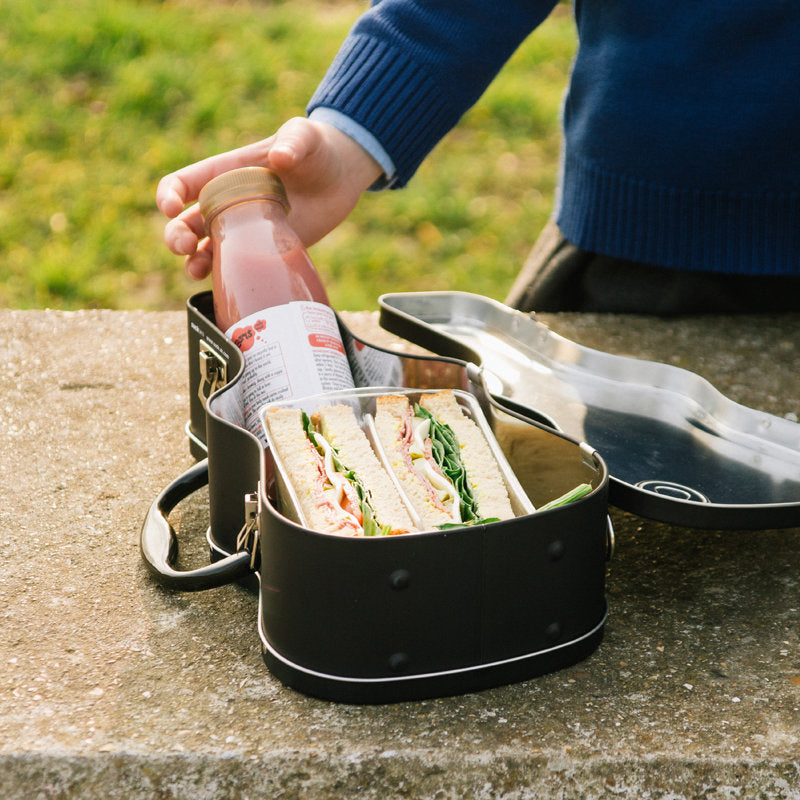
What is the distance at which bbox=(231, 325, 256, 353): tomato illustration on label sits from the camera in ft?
3.61

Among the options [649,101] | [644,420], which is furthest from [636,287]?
[644,420]

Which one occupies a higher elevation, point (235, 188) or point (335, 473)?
point (235, 188)

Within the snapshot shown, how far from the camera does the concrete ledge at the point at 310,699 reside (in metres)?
0.83

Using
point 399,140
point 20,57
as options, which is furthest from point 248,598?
point 20,57

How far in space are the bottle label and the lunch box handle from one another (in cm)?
10

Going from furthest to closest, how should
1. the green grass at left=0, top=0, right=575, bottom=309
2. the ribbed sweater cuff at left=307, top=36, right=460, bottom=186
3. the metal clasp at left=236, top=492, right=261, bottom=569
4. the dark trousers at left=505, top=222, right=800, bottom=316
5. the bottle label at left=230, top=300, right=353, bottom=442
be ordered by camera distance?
1. the green grass at left=0, top=0, right=575, bottom=309
2. the dark trousers at left=505, top=222, right=800, bottom=316
3. the ribbed sweater cuff at left=307, top=36, right=460, bottom=186
4. the bottle label at left=230, top=300, right=353, bottom=442
5. the metal clasp at left=236, top=492, right=261, bottom=569

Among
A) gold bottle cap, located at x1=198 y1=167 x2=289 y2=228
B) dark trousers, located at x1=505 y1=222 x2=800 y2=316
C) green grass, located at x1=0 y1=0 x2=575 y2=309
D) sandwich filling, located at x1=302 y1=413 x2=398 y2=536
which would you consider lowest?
green grass, located at x1=0 y1=0 x2=575 y2=309

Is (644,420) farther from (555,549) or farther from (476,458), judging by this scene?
(555,549)

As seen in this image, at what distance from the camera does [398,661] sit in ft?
2.77

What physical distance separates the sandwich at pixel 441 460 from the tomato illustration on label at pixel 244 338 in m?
0.16

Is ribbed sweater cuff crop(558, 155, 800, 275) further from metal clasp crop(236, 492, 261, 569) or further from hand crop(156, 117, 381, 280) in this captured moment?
metal clasp crop(236, 492, 261, 569)

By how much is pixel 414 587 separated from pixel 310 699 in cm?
17

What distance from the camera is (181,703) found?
2.93 feet

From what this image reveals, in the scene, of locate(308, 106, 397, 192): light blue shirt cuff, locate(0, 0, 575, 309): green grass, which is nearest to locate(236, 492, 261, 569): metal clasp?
locate(308, 106, 397, 192): light blue shirt cuff
